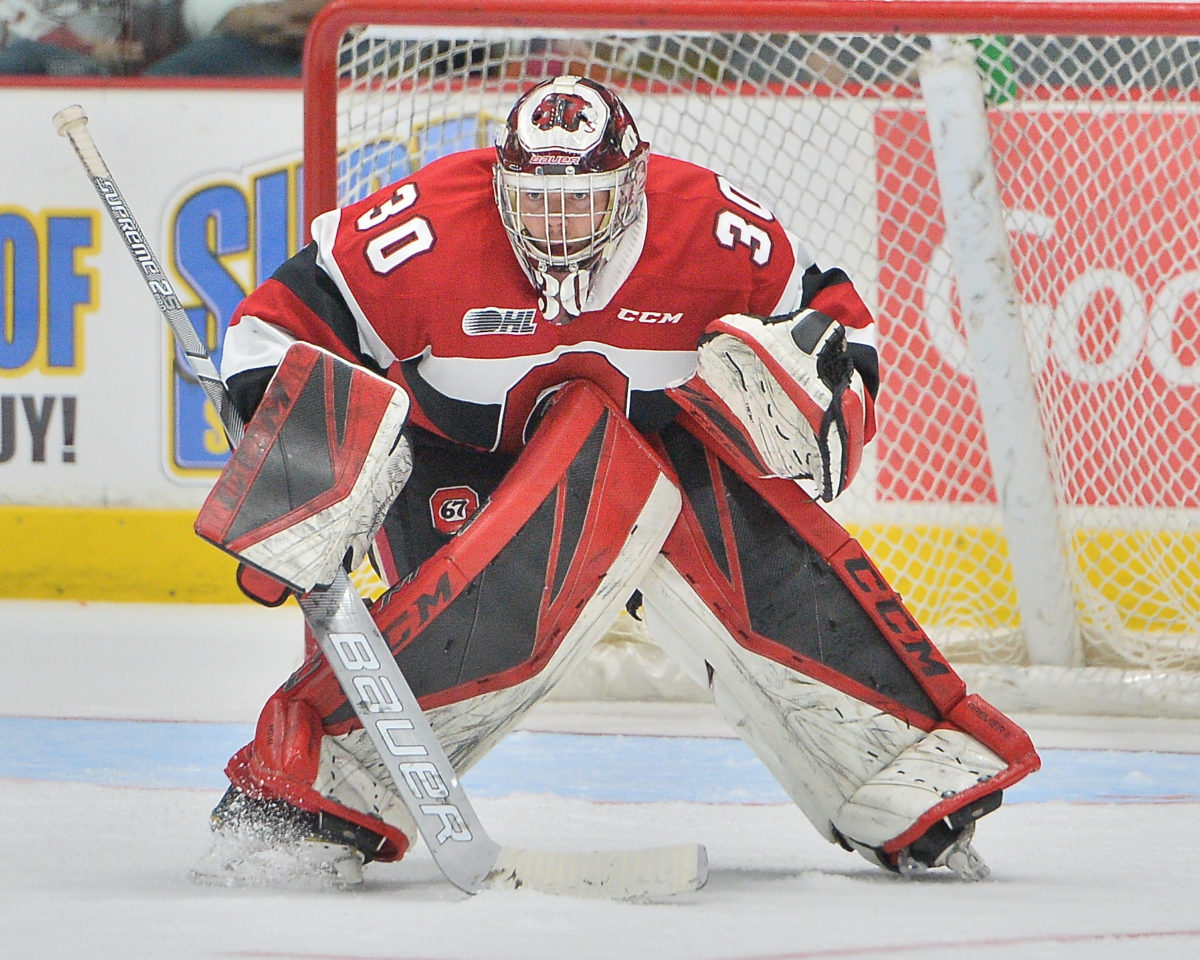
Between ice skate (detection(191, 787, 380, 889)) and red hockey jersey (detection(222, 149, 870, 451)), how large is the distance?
473mm

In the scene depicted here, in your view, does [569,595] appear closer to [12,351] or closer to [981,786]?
[981,786]

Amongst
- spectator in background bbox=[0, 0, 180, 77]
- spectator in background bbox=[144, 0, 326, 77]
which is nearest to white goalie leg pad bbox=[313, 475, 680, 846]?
→ spectator in background bbox=[144, 0, 326, 77]

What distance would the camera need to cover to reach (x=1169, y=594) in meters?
3.15

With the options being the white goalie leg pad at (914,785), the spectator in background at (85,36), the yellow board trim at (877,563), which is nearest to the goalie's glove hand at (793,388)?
the white goalie leg pad at (914,785)

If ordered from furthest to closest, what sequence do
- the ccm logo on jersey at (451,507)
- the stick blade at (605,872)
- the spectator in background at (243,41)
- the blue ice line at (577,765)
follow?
1. the spectator in background at (243,41)
2. the blue ice line at (577,765)
3. the ccm logo on jersey at (451,507)
4. the stick blade at (605,872)

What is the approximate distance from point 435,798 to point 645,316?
0.58m

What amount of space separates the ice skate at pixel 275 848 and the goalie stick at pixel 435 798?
0.29ft

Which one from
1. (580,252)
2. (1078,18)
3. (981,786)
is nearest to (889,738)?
(981,786)

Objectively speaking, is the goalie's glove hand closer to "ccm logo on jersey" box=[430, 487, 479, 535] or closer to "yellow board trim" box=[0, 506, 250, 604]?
"ccm logo on jersey" box=[430, 487, 479, 535]

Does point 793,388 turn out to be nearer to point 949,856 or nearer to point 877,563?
point 949,856

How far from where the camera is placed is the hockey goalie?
1621 millimetres

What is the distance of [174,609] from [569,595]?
2.29m

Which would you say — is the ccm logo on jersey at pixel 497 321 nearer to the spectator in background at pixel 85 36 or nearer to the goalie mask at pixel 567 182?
the goalie mask at pixel 567 182

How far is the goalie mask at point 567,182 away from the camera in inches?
66.4
